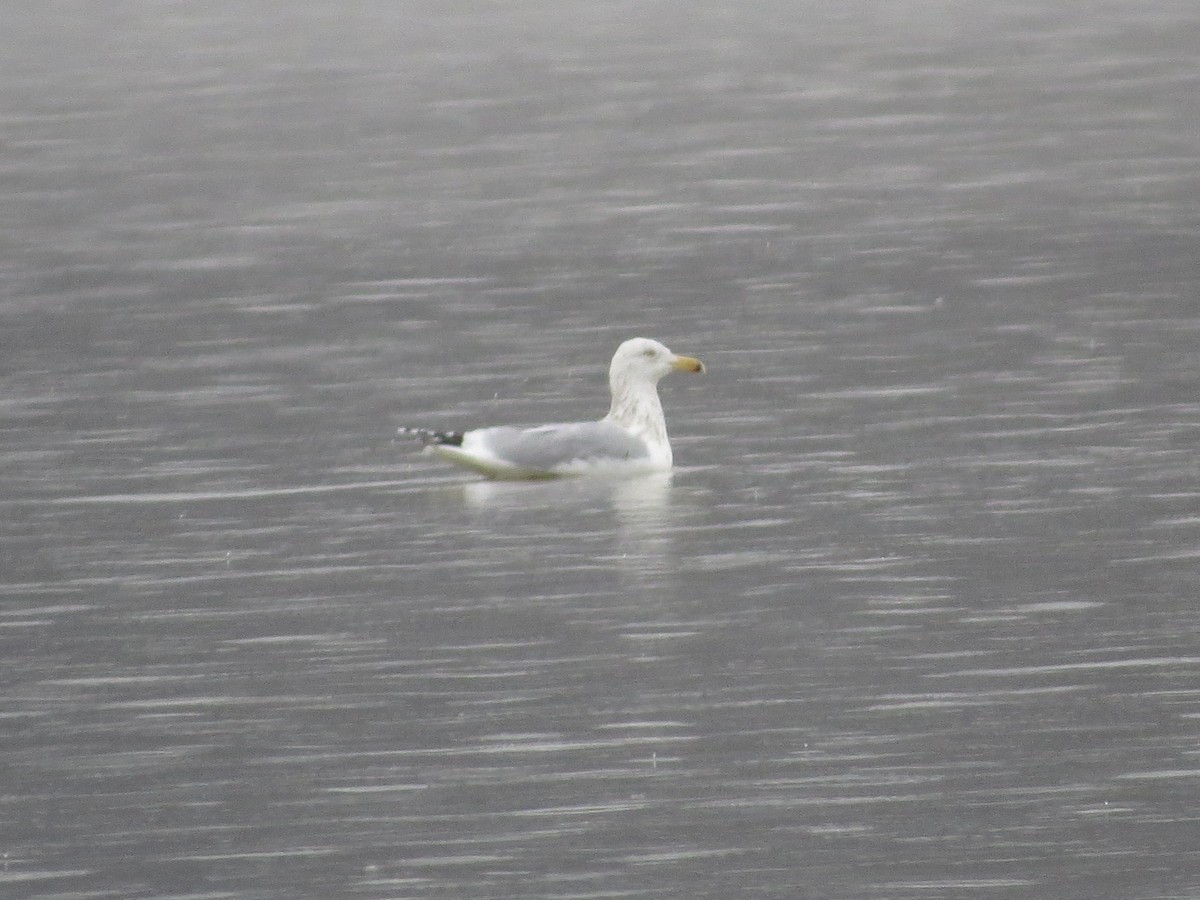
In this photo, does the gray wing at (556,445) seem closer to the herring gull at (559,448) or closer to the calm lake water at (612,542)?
the herring gull at (559,448)

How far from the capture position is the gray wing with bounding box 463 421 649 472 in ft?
57.2

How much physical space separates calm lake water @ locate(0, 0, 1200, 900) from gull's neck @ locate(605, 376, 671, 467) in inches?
12.3

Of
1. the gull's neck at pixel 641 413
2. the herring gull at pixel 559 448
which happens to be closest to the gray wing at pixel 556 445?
the herring gull at pixel 559 448

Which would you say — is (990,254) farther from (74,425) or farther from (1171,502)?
(1171,502)

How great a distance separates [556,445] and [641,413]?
0.61 m

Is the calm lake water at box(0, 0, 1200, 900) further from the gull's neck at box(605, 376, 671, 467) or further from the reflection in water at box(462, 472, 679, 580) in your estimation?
the gull's neck at box(605, 376, 671, 467)

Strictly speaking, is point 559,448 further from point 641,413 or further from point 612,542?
point 612,542

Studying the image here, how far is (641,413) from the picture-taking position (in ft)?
58.4

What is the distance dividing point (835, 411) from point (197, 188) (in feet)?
66.6

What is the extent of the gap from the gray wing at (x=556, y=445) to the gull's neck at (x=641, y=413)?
103mm

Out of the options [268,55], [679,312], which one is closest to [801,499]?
[679,312]

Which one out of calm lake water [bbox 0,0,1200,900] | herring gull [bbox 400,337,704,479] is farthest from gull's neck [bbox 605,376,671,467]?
calm lake water [bbox 0,0,1200,900]

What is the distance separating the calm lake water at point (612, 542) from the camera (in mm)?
10234

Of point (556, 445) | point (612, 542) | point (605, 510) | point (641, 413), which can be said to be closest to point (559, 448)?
point (556, 445)
